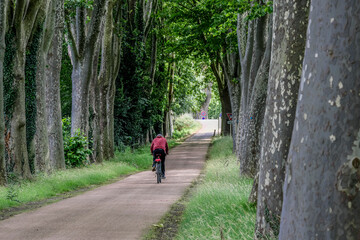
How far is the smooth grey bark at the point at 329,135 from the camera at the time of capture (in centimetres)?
284

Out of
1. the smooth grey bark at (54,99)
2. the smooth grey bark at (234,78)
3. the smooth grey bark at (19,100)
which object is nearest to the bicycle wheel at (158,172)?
the smooth grey bark at (54,99)

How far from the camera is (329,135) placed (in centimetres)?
291

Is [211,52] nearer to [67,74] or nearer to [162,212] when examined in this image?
[67,74]

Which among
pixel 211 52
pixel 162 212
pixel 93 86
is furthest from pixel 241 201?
pixel 211 52

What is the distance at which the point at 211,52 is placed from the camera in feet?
110

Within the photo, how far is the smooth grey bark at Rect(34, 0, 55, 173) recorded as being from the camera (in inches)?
616

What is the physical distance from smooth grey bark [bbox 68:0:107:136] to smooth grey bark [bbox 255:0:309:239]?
47.2 feet

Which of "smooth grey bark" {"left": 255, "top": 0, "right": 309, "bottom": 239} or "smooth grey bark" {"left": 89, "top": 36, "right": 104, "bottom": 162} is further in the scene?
"smooth grey bark" {"left": 89, "top": 36, "right": 104, "bottom": 162}

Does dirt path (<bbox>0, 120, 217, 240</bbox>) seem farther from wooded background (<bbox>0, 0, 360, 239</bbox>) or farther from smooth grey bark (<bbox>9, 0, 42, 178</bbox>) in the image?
wooded background (<bbox>0, 0, 360, 239</bbox>)

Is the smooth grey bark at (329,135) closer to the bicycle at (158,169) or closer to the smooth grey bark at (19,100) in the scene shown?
the smooth grey bark at (19,100)

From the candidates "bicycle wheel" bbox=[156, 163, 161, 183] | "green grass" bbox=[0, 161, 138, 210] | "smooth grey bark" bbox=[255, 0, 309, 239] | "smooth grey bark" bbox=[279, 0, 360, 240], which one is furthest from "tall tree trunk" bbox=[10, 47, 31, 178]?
"smooth grey bark" bbox=[279, 0, 360, 240]

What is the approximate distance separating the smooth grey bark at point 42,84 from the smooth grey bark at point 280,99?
1053 cm

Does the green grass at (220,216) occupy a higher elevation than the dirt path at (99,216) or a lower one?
higher

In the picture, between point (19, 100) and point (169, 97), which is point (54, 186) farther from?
point (169, 97)
